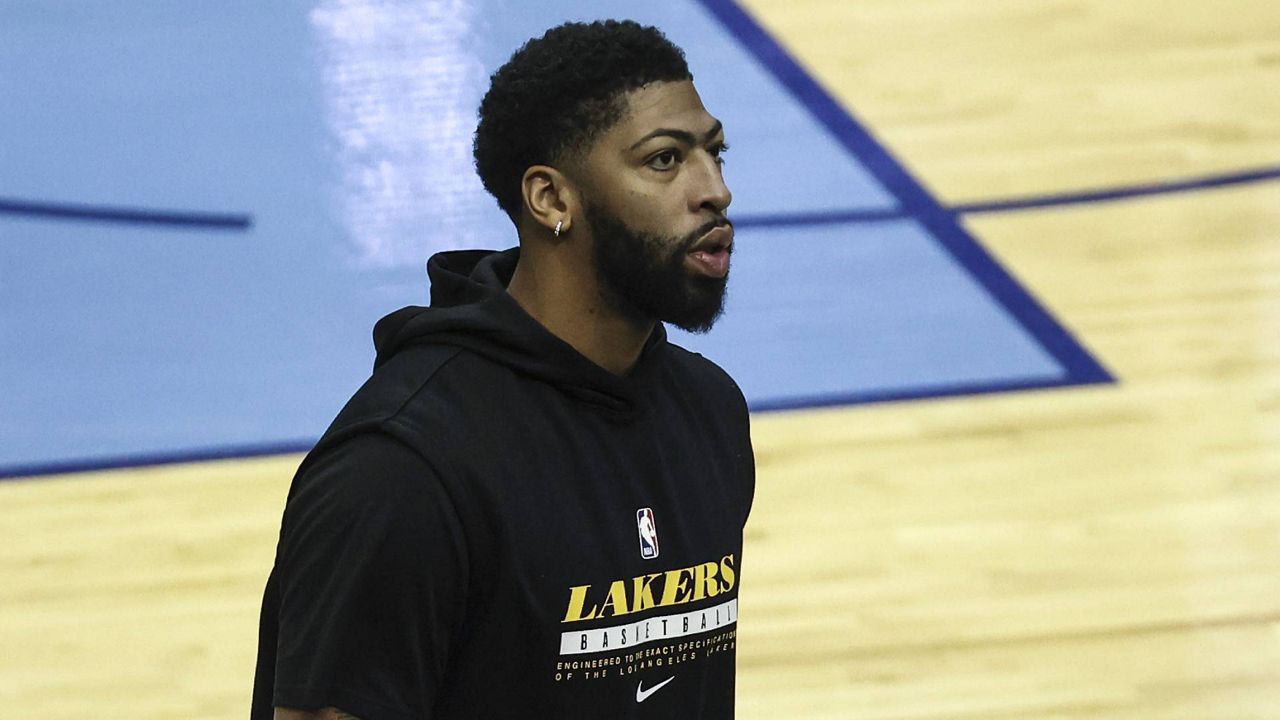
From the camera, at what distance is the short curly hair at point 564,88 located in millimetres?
1320

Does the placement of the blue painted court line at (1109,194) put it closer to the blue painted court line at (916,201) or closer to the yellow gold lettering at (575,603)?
the blue painted court line at (916,201)

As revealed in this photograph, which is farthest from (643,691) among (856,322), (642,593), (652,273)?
(856,322)

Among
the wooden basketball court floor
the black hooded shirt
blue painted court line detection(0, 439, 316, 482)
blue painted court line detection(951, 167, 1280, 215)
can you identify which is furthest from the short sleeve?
blue painted court line detection(951, 167, 1280, 215)

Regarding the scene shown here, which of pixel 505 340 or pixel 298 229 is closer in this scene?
pixel 505 340

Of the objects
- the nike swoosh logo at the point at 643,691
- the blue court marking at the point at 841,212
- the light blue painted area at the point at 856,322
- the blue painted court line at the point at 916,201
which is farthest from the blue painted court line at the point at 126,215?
the nike swoosh logo at the point at 643,691

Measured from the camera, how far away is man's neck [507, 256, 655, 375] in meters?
1.33

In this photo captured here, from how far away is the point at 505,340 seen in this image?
129 cm

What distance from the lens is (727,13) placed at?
4.32m

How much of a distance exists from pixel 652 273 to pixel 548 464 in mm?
150

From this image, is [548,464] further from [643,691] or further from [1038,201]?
[1038,201]

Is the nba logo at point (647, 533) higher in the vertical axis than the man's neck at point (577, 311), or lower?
lower

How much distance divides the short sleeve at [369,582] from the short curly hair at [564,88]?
0.86 ft

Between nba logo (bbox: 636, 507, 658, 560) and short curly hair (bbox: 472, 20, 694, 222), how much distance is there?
0.23m

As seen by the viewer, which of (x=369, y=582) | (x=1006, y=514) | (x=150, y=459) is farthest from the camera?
(x=150, y=459)
